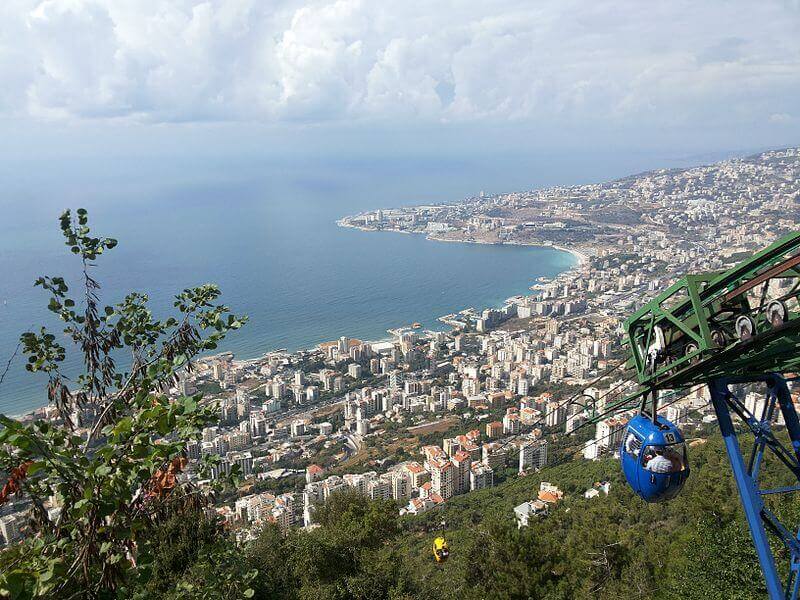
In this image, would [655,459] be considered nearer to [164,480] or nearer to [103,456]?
[164,480]

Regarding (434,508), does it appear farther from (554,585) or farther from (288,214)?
(288,214)

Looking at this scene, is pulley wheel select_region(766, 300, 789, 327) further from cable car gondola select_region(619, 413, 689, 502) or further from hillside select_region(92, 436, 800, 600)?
hillside select_region(92, 436, 800, 600)

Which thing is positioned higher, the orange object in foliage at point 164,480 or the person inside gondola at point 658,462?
the orange object in foliage at point 164,480

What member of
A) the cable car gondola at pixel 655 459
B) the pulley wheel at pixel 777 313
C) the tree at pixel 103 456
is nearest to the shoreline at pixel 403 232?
the tree at pixel 103 456

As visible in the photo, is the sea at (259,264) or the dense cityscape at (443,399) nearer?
the dense cityscape at (443,399)

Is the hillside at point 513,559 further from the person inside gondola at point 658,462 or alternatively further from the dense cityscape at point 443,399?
the person inside gondola at point 658,462

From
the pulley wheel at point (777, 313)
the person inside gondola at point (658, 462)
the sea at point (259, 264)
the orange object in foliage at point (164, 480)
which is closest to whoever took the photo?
the orange object in foliage at point (164, 480)

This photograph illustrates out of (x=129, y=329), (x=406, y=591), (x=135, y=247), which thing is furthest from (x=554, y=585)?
(x=135, y=247)
